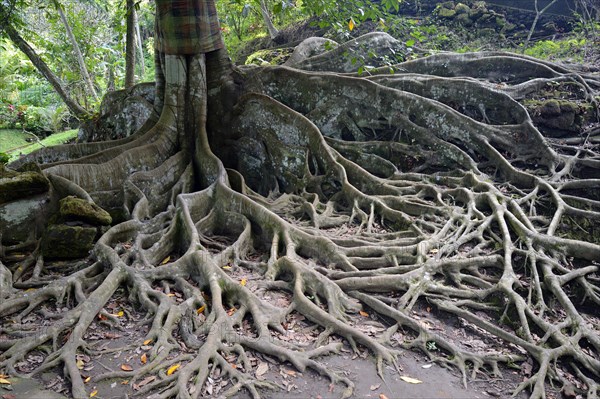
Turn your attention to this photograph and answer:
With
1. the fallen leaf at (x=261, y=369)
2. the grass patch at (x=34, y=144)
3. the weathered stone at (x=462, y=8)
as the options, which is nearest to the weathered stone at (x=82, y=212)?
the fallen leaf at (x=261, y=369)

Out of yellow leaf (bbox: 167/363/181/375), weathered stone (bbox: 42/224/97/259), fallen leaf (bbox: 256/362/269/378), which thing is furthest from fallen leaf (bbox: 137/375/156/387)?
weathered stone (bbox: 42/224/97/259)

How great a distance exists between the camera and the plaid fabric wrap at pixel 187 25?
6.99m

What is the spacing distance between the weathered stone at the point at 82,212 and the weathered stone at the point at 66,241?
5.1 inches

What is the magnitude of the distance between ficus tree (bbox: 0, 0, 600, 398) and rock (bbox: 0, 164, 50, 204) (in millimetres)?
241

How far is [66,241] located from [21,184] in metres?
0.98

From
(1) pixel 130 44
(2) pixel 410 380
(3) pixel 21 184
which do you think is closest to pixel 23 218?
(3) pixel 21 184

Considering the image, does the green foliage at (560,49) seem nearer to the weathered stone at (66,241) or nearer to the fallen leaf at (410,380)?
the fallen leaf at (410,380)

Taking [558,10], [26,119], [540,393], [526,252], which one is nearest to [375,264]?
[526,252]

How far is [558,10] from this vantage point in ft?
42.5

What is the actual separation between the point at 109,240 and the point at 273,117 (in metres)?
3.42

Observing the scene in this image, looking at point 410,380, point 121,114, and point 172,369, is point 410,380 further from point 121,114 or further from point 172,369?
point 121,114

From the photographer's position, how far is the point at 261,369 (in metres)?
3.70

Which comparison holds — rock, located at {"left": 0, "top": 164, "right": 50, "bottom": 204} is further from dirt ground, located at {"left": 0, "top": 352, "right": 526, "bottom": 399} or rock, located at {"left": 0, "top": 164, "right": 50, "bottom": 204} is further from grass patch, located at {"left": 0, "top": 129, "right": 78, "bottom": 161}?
grass patch, located at {"left": 0, "top": 129, "right": 78, "bottom": 161}

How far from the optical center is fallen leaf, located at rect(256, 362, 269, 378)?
12.0ft
